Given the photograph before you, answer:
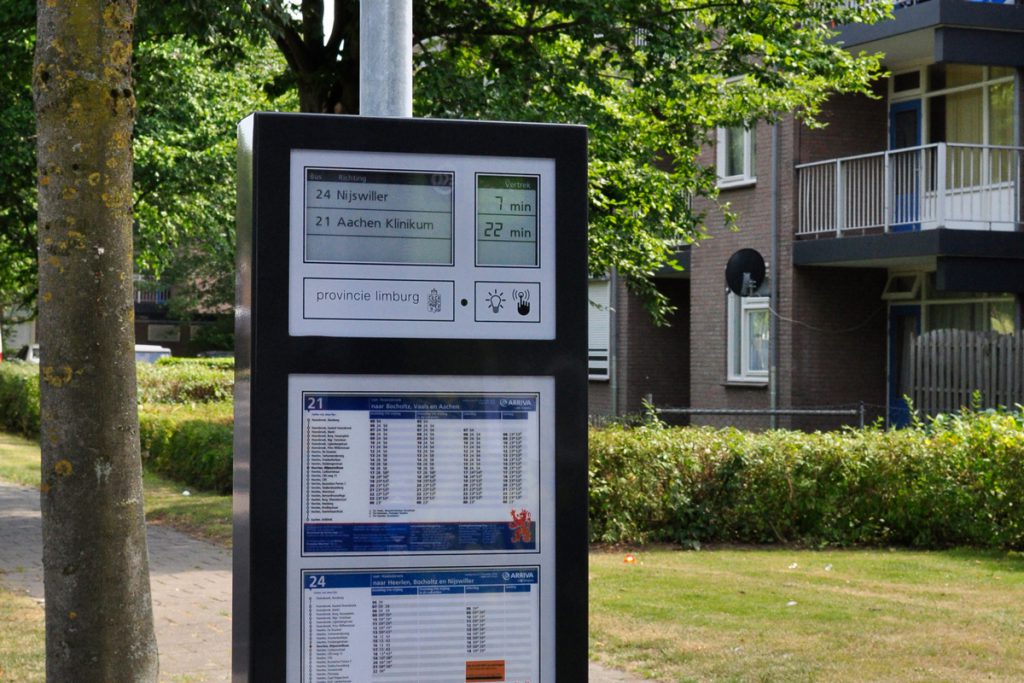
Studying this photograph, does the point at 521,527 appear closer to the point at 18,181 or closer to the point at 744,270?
the point at 744,270

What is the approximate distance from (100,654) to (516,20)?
361 inches

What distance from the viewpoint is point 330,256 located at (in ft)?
10.9

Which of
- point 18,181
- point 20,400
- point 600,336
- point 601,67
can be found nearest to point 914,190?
point 600,336

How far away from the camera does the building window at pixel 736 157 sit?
24.8 metres

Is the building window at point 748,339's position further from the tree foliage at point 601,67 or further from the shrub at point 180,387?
the shrub at point 180,387

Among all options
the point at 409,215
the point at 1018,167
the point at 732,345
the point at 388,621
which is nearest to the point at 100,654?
the point at 388,621

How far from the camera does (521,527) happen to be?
343 cm

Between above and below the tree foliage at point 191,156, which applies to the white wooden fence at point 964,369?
below

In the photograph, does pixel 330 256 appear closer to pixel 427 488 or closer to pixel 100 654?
pixel 427 488

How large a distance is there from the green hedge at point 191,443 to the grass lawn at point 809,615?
6839 mm

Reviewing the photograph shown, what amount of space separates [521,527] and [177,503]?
1258 cm

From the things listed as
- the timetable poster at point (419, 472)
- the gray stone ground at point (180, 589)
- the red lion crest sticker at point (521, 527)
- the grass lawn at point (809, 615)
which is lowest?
the gray stone ground at point (180, 589)

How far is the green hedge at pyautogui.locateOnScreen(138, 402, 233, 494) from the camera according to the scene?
16.9 metres

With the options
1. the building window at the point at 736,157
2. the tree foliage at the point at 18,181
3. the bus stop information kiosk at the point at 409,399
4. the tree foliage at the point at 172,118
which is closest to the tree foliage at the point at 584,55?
the tree foliage at the point at 172,118
